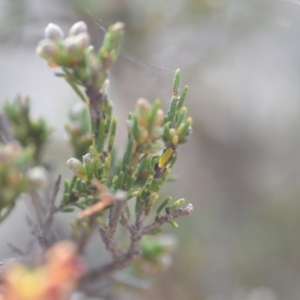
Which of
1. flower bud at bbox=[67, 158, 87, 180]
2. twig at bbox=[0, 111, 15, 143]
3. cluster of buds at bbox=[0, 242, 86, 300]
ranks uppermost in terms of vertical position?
twig at bbox=[0, 111, 15, 143]

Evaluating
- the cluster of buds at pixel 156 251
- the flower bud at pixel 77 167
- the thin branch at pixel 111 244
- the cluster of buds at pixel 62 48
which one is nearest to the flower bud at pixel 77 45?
the cluster of buds at pixel 62 48

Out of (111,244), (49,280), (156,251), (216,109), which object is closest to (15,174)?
(49,280)

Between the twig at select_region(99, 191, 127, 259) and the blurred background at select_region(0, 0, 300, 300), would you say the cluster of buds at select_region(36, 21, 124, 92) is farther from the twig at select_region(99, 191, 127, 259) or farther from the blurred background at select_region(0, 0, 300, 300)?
the blurred background at select_region(0, 0, 300, 300)

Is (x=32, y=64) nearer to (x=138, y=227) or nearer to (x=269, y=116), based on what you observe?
(x=269, y=116)

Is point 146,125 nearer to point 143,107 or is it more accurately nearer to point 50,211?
point 143,107

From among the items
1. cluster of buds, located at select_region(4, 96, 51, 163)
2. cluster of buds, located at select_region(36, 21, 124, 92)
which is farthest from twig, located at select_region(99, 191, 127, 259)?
cluster of buds, located at select_region(4, 96, 51, 163)

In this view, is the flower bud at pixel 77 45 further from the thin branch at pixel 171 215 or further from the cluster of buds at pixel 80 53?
the thin branch at pixel 171 215

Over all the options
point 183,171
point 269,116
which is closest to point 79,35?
point 183,171
